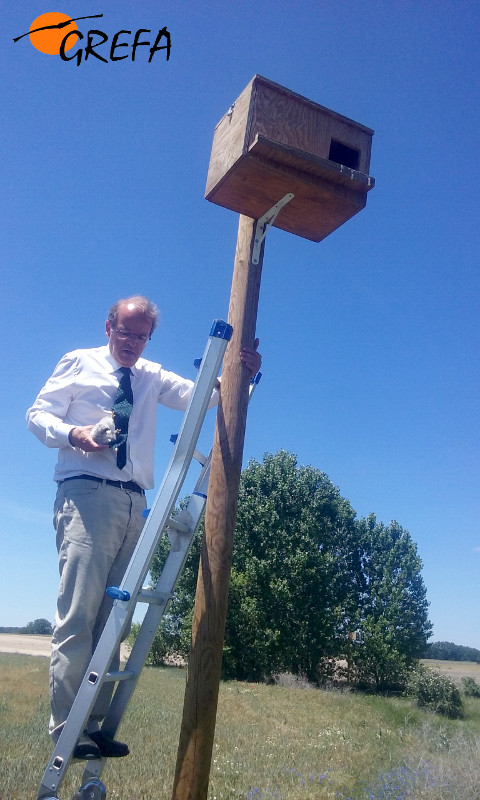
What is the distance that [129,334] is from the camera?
125 inches

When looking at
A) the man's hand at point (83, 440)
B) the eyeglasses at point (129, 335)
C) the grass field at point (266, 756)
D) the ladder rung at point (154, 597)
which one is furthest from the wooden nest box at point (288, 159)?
the grass field at point (266, 756)

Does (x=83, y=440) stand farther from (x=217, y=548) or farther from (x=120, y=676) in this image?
(x=120, y=676)

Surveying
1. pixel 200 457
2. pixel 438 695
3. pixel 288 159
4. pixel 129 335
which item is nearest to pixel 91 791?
pixel 200 457

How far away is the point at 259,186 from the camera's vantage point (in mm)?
3400

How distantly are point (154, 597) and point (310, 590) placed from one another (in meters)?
23.2

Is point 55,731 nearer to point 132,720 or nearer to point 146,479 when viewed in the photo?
point 146,479

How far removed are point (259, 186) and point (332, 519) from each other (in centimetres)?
2410

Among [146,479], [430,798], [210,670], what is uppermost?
[146,479]

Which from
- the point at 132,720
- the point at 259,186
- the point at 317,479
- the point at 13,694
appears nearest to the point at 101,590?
the point at 259,186

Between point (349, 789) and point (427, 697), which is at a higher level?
point (349, 789)

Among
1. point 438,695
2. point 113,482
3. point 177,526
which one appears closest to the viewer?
point 177,526

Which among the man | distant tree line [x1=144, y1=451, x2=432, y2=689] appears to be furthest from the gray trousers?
distant tree line [x1=144, y1=451, x2=432, y2=689]

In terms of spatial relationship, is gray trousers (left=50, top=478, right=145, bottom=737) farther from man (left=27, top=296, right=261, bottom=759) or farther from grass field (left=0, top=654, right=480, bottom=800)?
grass field (left=0, top=654, right=480, bottom=800)

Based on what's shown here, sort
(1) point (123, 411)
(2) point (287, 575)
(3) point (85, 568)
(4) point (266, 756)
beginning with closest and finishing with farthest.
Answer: (3) point (85, 568) < (1) point (123, 411) < (4) point (266, 756) < (2) point (287, 575)
